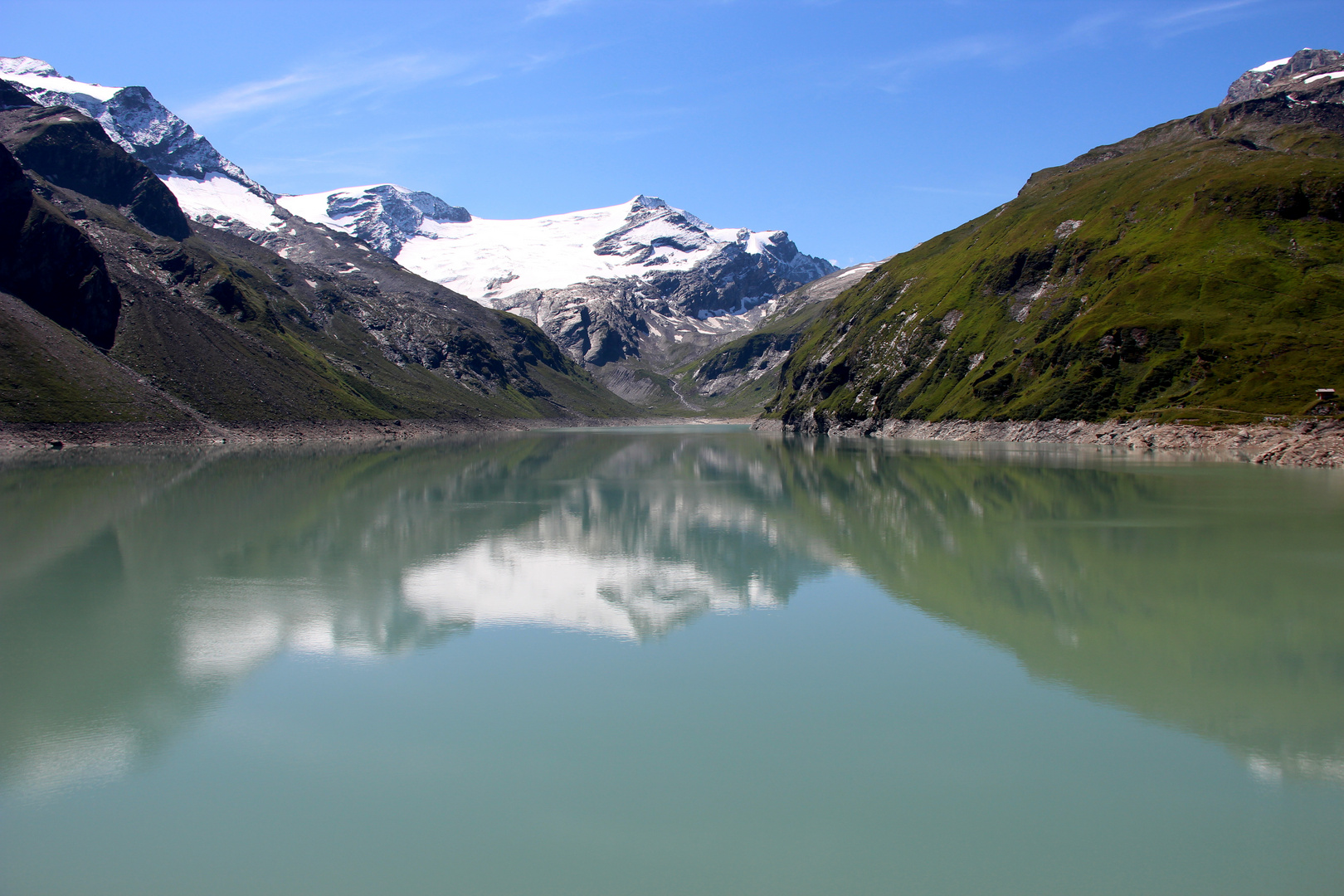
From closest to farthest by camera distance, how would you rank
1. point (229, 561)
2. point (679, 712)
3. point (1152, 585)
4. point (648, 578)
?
point (679, 712)
point (1152, 585)
point (648, 578)
point (229, 561)

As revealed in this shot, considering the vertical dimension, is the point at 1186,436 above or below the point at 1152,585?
above

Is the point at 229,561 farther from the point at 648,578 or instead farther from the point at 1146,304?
the point at 1146,304

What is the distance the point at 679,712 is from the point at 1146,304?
126987 millimetres

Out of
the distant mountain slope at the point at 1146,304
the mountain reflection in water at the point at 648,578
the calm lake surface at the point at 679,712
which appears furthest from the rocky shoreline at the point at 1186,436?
the calm lake surface at the point at 679,712

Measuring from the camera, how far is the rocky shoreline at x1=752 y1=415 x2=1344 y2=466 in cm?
7506

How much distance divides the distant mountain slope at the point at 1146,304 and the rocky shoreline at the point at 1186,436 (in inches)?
81.9

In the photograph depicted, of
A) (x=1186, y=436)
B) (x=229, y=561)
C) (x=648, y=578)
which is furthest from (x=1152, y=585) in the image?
(x=1186, y=436)

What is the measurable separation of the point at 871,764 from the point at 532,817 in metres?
5.85

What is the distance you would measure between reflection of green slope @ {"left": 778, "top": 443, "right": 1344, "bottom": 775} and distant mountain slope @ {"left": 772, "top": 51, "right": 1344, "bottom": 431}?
51898 mm

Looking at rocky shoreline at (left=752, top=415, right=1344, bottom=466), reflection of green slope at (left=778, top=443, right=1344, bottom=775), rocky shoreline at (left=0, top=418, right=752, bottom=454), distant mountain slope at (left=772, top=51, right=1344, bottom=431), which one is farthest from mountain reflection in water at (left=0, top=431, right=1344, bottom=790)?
rocky shoreline at (left=0, top=418, right=752, bottom=454)

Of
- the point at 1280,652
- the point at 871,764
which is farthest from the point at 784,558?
the point at 871,764

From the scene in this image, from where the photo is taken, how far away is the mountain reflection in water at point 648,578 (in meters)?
17.5

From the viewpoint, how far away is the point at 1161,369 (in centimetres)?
10706

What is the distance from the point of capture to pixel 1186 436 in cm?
9425
